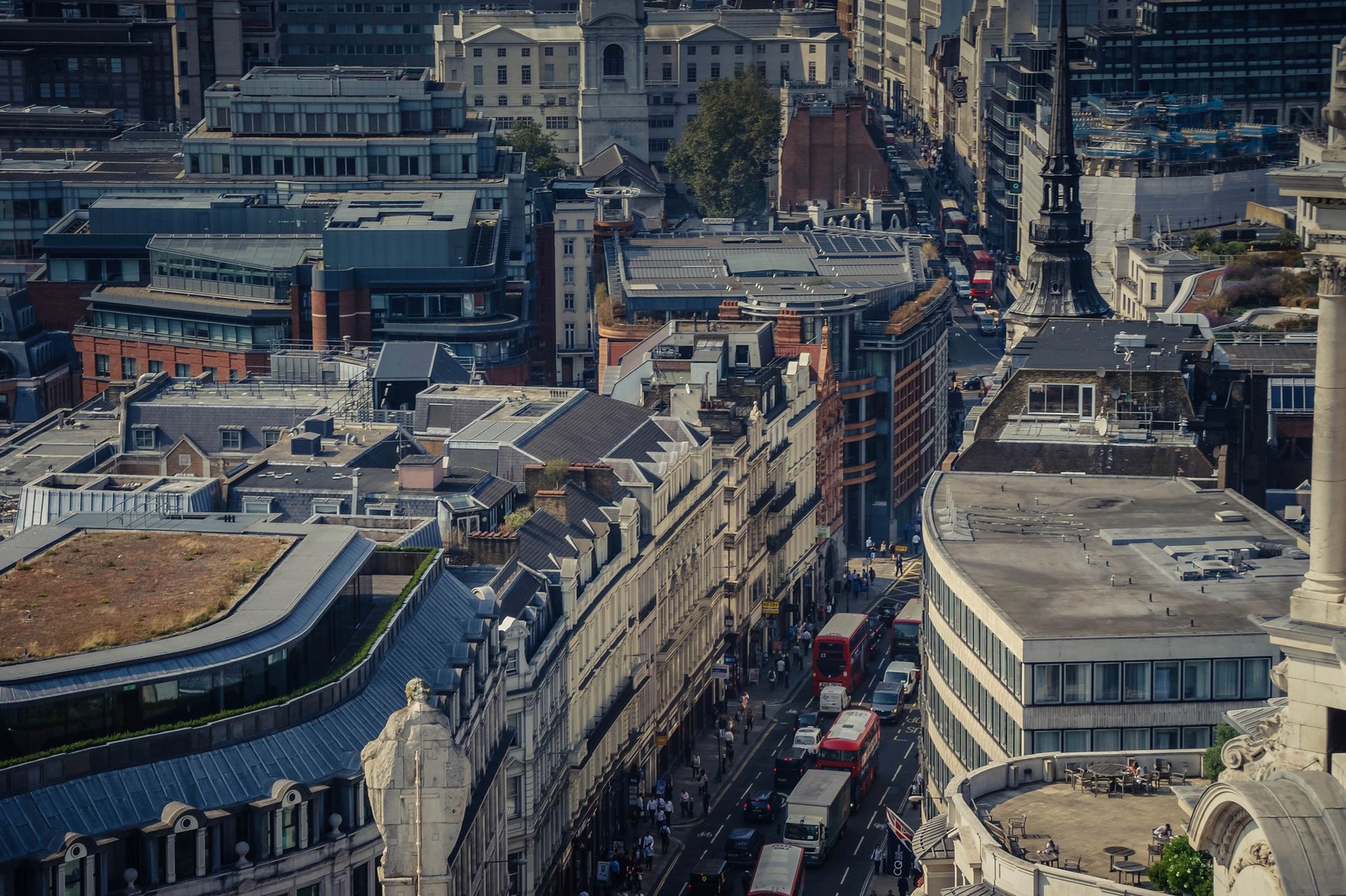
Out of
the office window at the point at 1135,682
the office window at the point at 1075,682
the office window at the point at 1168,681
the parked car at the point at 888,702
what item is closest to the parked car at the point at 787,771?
the parked car at the point at 888,702

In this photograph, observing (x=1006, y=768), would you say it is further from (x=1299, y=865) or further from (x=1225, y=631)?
(x=1299, y=865)

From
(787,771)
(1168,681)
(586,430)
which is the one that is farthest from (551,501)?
(1168,681)

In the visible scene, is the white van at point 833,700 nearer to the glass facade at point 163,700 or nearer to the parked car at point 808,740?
the parked car at point 808,740

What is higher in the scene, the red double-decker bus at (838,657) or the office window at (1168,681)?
the office window at (1168,681)

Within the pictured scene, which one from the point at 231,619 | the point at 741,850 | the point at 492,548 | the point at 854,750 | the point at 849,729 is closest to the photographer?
the point at 231,619

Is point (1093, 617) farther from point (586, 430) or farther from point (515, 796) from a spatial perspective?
point (586, 430)

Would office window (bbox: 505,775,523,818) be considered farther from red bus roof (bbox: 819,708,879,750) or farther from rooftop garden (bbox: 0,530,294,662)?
red bus roof (bbox: 819,708,879,750)
